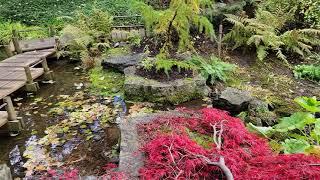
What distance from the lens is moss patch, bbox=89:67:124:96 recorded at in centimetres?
806

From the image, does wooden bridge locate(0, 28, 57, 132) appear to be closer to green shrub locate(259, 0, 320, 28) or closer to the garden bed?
the garden bed

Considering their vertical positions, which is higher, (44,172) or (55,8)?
(55,8)

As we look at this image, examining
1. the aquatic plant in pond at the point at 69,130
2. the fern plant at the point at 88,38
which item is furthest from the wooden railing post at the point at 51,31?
the aquatic plant in pond at the point at 69,130

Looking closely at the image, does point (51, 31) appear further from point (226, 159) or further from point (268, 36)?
point (226, 159)

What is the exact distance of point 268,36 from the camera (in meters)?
9.18

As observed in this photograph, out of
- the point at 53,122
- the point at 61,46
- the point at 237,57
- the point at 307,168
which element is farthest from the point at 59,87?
the point at 307,168

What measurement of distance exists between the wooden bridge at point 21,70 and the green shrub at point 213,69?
413 centimetres

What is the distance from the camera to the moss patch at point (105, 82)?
317 inches

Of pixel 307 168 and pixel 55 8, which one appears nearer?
pixel 307 168

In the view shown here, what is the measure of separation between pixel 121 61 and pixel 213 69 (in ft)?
8.67

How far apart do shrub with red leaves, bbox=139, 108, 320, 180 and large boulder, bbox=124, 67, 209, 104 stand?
7.93 ft

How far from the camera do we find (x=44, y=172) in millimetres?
5109

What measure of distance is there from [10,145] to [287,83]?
6461 mm

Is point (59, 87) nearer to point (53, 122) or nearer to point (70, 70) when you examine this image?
point (70, 70)
